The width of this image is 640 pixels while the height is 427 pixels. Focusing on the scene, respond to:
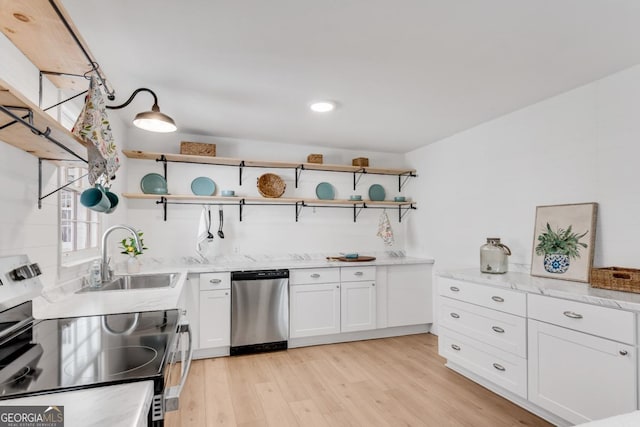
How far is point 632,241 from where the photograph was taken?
2152mm

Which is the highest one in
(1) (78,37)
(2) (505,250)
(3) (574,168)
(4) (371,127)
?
(4) (371,127)

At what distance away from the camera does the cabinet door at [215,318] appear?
10.6 feet

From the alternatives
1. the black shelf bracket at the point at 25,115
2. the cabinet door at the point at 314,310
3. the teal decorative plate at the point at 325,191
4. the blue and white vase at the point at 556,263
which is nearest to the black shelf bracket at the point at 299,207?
the teal decorative plate at the point at 325,191

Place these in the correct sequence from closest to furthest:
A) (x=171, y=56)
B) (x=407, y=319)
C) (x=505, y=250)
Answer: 1. (x=171, y=56)
2. (x=505, y=250)
3. (x=407, y=319)

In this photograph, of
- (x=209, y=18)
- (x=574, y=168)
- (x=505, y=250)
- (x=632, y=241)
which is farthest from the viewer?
(x=505, y=250)

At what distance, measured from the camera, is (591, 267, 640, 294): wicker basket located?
1938 millimetres

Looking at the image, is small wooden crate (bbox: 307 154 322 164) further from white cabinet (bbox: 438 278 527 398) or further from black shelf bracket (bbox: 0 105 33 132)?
black shelf bracket (bbox: 0 105 33 132)

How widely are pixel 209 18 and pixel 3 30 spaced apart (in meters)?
0.82

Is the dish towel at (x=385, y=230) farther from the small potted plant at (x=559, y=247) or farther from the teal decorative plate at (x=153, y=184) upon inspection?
the teal decorative plate at (x=153, y=184)

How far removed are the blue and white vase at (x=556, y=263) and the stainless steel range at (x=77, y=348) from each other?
8.65 feet

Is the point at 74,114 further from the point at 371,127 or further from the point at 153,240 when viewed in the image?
the point at 371,127

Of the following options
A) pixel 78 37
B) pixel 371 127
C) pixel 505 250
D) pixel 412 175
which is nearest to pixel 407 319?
pixel 505 250

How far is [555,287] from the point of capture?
218 centimetres

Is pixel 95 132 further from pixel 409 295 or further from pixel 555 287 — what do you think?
pixel 409 295
